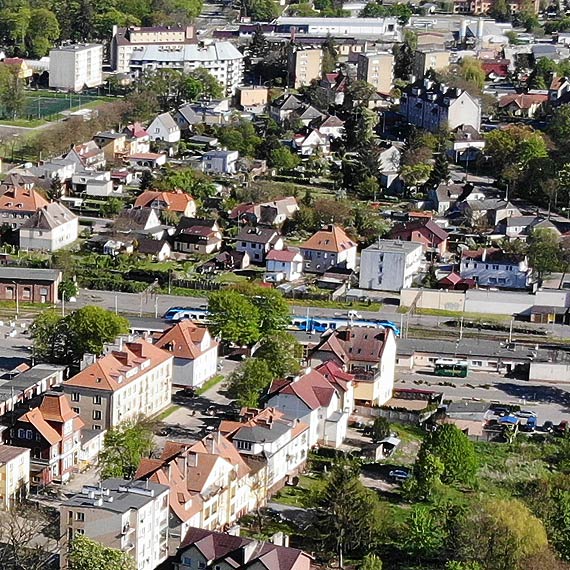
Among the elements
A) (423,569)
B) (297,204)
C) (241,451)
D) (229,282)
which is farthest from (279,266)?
(423,569)

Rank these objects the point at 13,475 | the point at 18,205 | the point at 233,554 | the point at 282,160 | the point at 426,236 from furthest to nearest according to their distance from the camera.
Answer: the point at 282,160 → the point at 18,205 → the point at 426,236 → the point at 13,475 → the point at 233,554

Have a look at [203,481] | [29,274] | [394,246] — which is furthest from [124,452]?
[394,246]

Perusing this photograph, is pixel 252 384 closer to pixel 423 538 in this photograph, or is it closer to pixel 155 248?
pixel 423 538

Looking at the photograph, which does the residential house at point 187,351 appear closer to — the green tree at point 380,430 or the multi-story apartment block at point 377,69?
the green tree at point 380,430

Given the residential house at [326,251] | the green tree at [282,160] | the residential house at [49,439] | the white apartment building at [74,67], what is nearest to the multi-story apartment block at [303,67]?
the white apartment building at [74,67]

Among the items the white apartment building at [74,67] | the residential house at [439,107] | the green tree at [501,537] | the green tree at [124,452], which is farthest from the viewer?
the white apartment building at [74,67]

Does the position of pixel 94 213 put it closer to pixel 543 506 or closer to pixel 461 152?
pixel 461 152

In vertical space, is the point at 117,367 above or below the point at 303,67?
below
